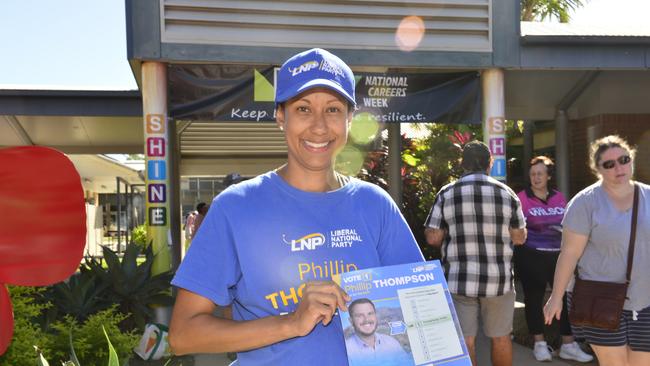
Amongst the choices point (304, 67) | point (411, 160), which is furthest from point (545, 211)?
point (411, 160)

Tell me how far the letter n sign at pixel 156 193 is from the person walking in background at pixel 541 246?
3.96m

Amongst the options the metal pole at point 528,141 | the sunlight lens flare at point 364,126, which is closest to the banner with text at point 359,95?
the sunlight lens flare at point 364,126

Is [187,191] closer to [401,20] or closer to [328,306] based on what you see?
[401,20]

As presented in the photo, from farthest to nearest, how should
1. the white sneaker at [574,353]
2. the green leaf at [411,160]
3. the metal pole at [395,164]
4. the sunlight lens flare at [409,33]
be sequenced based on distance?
the green leaf at [411,160], the metal pole at [395,164], the sunlight lens flare at [409,33], the white sneaker at [574,353]

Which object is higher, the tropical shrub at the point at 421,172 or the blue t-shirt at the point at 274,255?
the tropical shrub at the point at 421,172

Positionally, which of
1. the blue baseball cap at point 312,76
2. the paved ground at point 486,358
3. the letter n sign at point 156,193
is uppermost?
the blue baseball cap at point 312,76

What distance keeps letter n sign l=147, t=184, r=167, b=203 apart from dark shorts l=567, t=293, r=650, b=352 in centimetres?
473

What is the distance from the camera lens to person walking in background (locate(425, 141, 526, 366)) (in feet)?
15.0

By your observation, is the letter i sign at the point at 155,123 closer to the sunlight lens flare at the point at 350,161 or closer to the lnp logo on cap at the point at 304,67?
the sunlight lens flare at the point at 350,161

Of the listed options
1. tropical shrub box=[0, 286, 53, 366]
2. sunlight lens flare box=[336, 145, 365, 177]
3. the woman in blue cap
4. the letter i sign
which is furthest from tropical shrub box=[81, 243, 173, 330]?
the woman in blue cap

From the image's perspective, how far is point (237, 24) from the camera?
6734 mm

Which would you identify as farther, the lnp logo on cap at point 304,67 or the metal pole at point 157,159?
the metal pole at point 157,159

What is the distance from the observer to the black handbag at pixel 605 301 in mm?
3775

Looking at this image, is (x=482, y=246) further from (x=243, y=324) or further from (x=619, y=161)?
(x=243, y=324)
